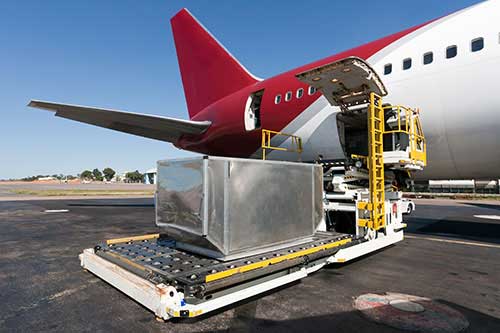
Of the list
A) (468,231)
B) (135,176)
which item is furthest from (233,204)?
(135,176)

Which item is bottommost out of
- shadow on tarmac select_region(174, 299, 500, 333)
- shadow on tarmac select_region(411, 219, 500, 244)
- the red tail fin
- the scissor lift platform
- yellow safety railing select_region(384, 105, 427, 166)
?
shadow on tarmac select_region(411, 219, 500, 244)

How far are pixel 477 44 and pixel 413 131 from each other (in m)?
2.39

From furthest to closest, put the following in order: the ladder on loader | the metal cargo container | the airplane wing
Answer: the airplane wing → the ladder on loader → the metal cargo container

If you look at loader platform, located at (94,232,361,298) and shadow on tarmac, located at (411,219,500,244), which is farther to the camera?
shadow on tarmac, located at (411,219,500,244)

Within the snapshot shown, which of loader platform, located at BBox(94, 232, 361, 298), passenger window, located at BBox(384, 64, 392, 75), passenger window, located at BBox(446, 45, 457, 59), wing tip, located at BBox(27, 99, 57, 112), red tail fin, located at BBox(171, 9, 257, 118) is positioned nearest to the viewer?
loader platform, located at BBox(94, 232, 361, 298)

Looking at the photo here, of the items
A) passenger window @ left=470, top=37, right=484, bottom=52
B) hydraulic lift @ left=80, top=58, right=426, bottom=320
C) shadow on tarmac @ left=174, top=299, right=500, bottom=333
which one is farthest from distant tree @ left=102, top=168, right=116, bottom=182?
shadow on tarmac @ left=174, top=299, right=500, bottom=333

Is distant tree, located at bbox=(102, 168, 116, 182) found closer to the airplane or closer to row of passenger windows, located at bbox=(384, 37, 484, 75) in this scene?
the airplane

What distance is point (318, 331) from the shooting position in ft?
10.4

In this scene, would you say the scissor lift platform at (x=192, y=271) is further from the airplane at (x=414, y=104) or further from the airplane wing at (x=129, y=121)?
the airplane wing at (x=129, y=121)

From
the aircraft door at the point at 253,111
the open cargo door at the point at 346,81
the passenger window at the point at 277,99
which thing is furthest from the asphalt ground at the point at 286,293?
the aircraft door at the point at 253,111

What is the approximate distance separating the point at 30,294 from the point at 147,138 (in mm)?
11827

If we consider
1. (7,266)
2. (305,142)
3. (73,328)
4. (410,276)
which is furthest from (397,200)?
(7,266)

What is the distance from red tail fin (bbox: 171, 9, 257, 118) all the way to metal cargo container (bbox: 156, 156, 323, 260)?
12.0 meters

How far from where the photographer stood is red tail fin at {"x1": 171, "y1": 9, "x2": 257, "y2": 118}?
54.3ft
